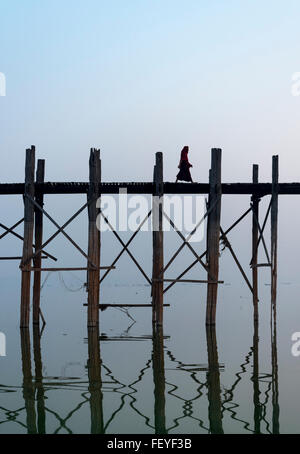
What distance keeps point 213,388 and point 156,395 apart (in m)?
1.07

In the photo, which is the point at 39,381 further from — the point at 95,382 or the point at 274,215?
the point at 274,215

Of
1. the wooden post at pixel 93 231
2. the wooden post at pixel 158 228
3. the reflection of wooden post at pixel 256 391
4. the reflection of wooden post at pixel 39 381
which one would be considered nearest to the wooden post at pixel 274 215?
the reflection of wooden post at pixel 256 391

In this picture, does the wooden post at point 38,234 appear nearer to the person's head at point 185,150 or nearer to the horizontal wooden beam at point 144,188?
the horizontal wooden beam at point 144,188

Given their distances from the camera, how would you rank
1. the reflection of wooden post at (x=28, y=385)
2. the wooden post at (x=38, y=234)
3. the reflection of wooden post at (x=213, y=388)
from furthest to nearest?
the wooden post at (x=38, y=234), the reflection of wooden post at (x=28, y=385), the reflection of wooden post at (x=213, y=388)

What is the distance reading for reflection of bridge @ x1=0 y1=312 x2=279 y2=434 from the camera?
902cm

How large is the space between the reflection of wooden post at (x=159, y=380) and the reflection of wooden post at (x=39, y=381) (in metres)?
1.55

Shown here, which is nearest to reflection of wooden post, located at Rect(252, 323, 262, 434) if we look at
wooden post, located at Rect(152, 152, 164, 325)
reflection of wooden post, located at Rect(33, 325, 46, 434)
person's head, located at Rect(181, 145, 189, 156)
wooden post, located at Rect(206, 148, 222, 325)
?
wooden post, located at Rect(206, 148, 222, 325)

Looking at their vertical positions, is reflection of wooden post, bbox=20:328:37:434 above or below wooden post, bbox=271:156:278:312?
below

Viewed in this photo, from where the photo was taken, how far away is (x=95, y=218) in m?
16.3

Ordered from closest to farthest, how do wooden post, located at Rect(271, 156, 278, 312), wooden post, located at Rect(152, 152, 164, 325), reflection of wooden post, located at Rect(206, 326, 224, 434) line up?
reflection of wooden post, located at Rect(206, 326, 224, 434) < wooden post, located at Rect(152, 152, 164, 325) < wooden post, located at Rect(271, 156, 278, 312)

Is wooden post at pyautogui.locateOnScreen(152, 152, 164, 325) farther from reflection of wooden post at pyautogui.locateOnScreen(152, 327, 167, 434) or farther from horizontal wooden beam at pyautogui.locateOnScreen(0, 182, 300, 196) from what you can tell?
reflection of wooden post at pyautogui.locateOnScreen(152, 327, 167, 434)

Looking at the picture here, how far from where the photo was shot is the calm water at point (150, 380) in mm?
9133

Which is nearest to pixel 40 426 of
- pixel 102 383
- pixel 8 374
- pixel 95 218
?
pixel 102 383
